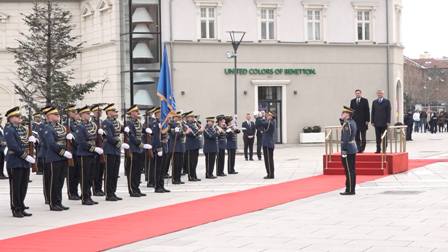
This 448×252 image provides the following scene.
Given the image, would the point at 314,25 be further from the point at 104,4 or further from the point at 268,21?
the point at 104,4

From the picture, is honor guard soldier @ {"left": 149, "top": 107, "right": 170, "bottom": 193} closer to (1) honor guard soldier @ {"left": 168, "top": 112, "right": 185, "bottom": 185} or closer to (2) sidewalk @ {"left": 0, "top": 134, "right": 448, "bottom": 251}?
(2) sidewalk @ {"left": 0, "top": 134, "right": 448, "bottom": 251}

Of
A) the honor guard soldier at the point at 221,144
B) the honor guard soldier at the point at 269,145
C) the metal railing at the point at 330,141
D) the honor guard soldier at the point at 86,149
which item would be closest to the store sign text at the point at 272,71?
the honor guard soldier at the point at 221,144

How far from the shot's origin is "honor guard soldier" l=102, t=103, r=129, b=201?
18828mm

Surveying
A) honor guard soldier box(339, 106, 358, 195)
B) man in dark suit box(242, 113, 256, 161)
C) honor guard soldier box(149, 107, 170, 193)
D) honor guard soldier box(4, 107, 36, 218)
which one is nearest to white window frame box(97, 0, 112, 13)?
man in dark suit box(242, 113, 256, 161)

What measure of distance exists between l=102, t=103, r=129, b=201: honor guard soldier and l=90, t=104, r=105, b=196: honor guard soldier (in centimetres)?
17

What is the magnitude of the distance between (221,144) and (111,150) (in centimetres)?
795

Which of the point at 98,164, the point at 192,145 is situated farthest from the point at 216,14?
the point at 98,164

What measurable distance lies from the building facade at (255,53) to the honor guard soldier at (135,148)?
Result: 24.3 meters

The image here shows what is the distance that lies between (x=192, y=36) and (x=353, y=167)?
87.2 ft

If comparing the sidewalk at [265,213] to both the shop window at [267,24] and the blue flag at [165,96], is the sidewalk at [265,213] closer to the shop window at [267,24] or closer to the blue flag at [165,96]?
the blue flag at [165,96]

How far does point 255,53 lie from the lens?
45375 millimetres

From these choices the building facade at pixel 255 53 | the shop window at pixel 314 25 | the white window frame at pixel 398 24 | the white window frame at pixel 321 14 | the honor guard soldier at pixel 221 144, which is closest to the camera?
the honor guard soldier at pixel 221 144

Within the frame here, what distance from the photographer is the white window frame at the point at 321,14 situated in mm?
46594

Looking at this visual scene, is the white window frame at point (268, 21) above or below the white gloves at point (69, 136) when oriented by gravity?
above
